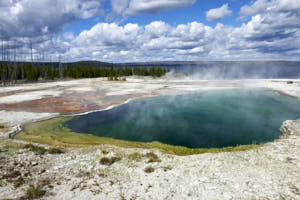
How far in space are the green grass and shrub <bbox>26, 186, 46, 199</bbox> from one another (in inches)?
257

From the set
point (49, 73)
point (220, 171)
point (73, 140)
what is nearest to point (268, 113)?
point (220, 171)

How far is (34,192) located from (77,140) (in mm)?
8513

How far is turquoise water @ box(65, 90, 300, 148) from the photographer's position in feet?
61.0

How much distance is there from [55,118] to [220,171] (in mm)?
21818

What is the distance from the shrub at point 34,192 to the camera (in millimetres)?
8680

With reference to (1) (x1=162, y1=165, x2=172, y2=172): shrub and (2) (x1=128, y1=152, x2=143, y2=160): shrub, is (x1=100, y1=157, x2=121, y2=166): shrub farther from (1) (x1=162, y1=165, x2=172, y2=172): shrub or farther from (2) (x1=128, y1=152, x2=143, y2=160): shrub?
(1) (x1=162, y1=165, x2=172, y2=172): shrub

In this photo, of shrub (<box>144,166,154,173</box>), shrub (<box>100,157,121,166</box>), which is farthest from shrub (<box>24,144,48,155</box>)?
shrub (<box>144,166,154,173</box>)

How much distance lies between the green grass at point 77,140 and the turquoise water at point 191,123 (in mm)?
1394

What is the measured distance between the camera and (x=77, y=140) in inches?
675

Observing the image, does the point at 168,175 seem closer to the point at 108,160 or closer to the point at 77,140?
the point at 108,160

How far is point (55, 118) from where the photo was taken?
24.4 meters

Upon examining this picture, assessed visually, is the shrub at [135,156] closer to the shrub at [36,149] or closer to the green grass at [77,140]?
the green grass at [77,140]

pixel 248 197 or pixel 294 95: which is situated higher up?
pixel 294 95

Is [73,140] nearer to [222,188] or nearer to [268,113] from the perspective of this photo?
[222,188]
